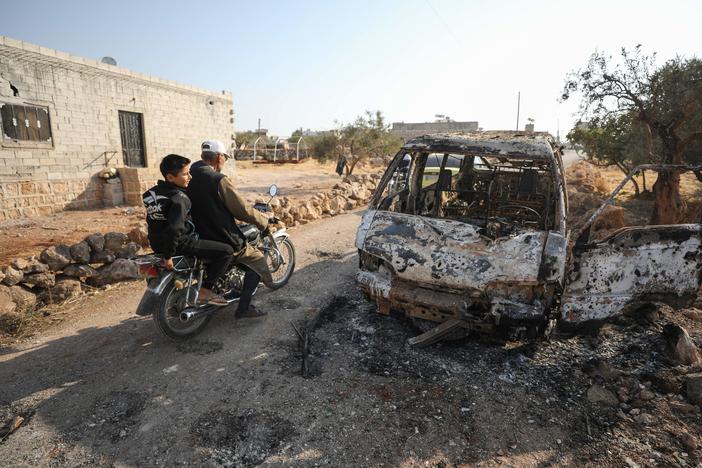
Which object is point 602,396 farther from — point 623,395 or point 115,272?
point 115,272

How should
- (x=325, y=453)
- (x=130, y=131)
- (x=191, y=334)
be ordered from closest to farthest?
1. (x=325, y=453)
2. (x=191, y=334)
3. (x=130, y=131)

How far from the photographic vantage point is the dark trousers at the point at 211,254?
3658 mm

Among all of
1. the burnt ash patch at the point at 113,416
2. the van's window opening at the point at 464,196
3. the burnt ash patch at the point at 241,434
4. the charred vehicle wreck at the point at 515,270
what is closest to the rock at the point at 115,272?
the burnt ash patch at the point at 113,416

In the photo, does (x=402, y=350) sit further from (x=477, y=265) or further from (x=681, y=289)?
(x=681, y=289)

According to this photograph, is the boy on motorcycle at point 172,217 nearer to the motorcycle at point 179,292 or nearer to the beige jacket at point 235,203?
the motorcycle at point 179,292

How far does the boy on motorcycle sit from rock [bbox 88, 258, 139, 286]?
2035mm

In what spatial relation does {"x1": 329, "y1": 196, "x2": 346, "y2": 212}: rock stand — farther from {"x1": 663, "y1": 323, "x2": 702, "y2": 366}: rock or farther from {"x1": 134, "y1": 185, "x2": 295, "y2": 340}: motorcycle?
{"x1": 663, "y1": 323, "x2": 702, "y2": 366}: rock

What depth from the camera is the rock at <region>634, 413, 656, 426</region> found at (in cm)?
271

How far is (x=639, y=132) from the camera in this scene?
10.5 metres

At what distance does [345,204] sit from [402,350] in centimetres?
745

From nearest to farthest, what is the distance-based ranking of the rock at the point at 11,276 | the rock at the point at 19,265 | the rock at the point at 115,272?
the rock at the point at 11,276, the rock at the point at 19,265, the rock at the point at 115,272

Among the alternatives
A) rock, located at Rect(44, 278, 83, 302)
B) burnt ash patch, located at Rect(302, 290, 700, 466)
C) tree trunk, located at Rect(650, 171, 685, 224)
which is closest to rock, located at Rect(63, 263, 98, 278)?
rock, located at Rect(44, 278, 83, 302)

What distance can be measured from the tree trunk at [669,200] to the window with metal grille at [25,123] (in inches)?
568

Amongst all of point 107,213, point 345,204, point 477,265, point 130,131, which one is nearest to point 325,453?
point 477,265
